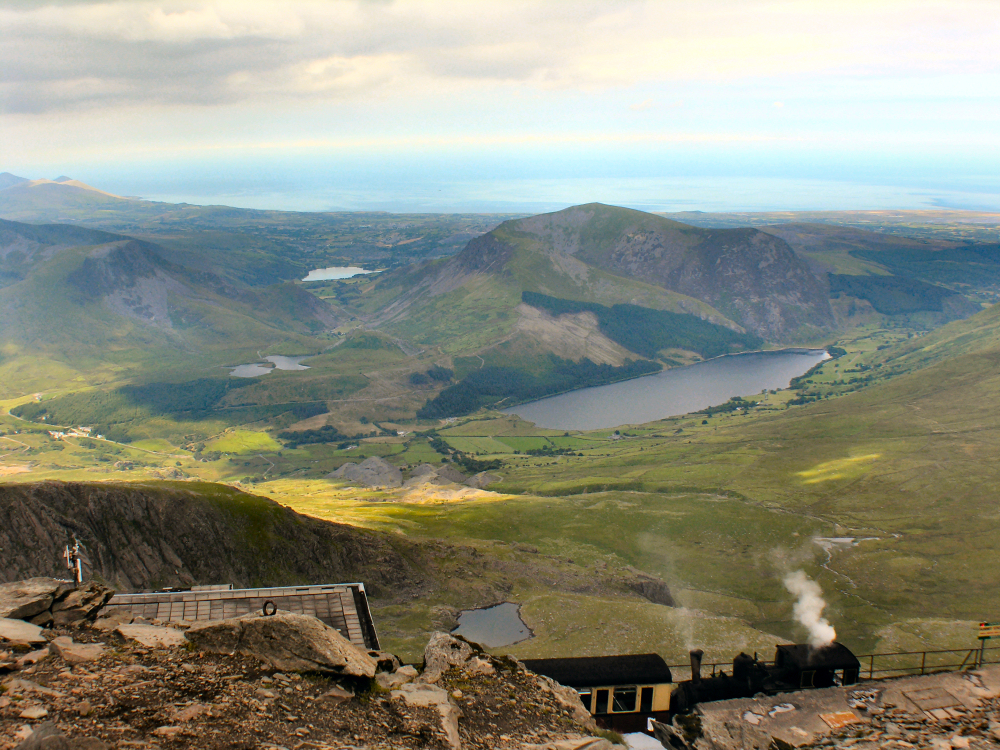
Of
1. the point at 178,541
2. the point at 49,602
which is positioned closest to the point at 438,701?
the point at 49,602

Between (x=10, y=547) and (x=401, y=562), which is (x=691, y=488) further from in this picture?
(x=10, y=547)

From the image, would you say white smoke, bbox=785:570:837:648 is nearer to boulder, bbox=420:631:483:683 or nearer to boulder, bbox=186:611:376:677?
boulder, bbox=420:631:483:683

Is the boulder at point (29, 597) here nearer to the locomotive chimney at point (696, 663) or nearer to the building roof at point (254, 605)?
the building roof at point (254, 605)

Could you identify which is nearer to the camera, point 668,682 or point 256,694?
point 256,694

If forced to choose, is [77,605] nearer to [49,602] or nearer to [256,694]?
[49,602]

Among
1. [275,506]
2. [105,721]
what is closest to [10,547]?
[275,506]

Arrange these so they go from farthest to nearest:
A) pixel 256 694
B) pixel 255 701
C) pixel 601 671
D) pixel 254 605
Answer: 1. pixel 601 671
2. pixel 254 605
3. pixel 256 694
4. pixel 255 701
